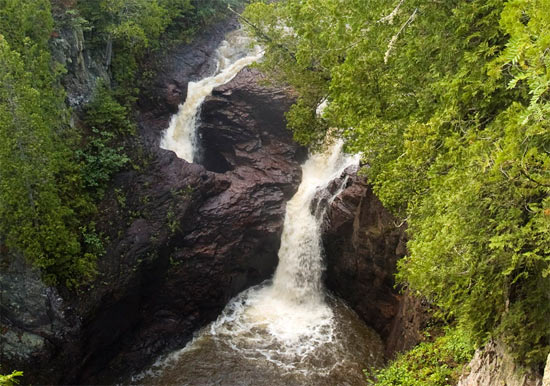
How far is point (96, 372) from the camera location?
1312cm

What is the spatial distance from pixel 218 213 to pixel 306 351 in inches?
249

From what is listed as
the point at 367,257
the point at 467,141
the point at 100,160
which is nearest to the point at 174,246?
the point at 100,160

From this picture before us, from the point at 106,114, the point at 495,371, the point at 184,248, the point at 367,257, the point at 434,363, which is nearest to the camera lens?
the point at 495,371

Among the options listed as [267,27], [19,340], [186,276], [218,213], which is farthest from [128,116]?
[19,340]

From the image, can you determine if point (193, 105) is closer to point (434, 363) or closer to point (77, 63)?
point (77, 63)

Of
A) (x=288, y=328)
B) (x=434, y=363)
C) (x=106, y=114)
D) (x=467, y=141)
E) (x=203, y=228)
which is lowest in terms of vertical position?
(x=434, y=363)

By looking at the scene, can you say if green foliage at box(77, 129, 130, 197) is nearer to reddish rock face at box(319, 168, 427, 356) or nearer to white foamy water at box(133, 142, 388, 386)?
white foamy water at box(133, 142, 388, 386)

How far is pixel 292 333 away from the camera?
14.3m

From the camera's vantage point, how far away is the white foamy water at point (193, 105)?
61.0ft

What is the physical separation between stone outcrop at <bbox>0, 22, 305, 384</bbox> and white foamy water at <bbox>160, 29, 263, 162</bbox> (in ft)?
1.61

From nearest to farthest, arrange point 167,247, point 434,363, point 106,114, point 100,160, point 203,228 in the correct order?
point 434,363
point 100,160
point 167,247
point 106,114
point 203,228

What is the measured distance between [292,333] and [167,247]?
5623mm

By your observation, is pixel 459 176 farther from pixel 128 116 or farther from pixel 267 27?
pixel 128 116

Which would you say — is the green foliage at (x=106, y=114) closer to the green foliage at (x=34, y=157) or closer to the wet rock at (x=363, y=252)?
the green foliage at (x=34, y=157)
